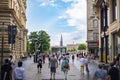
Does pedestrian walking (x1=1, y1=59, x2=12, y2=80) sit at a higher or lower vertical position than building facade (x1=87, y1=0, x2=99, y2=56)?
lower

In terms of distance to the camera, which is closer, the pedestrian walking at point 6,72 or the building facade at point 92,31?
the pedestrian walking at point 6,72

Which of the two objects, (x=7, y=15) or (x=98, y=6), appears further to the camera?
(x=98, y=6)

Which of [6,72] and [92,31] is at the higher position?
[92,31]

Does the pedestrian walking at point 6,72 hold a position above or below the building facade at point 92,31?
below

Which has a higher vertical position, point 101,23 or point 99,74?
point 101,23

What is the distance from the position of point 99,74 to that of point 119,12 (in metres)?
24.8

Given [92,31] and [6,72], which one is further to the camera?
[92,31]

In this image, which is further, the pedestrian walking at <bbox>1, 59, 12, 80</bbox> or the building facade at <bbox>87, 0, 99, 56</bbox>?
the building facade at <bbox>87, 0, 99, 56</bbox>

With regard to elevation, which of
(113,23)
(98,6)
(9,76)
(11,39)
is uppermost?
(98,6)

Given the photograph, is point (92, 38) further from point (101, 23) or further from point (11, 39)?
point (11, 39)

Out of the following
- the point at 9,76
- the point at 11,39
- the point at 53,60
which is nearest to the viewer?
the point at 9,76

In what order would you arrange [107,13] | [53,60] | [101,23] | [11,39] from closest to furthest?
[11,39]
[53,60]
[107,13]
[101,23]

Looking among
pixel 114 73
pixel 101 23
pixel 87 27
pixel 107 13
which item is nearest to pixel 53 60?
pixel 114 73

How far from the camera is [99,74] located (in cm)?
1478
